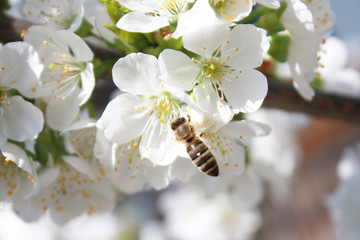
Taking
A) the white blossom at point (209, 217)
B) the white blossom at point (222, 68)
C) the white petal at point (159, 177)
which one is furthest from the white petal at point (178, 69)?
the white blossom at point (209, 217)

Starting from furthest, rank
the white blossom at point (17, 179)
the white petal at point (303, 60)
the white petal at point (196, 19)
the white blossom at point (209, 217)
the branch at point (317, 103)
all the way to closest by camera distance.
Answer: the white blossom at point (209, 217) → the branch at point (317, 103) → the white petal at point (303, 60) → the white blossom at point (17, 179) → the white petal at point (196, 19)

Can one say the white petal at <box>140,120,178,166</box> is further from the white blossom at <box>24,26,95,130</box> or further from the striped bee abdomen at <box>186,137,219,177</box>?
the white blossom at <box>24,26,95,130</box>

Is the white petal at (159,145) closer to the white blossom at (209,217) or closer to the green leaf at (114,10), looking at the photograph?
the green leaf at (114,10)

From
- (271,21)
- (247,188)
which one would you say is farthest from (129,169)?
(247,188)

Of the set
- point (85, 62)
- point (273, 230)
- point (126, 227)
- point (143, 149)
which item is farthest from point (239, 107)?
point (273, 230)

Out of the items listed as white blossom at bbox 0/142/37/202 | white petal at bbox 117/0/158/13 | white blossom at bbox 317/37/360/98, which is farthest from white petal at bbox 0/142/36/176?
white blossom at bbox 317/37/360/98

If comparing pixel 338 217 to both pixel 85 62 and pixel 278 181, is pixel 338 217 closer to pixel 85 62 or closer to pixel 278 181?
pixel 278 181

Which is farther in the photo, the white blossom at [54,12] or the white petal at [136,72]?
the white blossom at [54,12]
